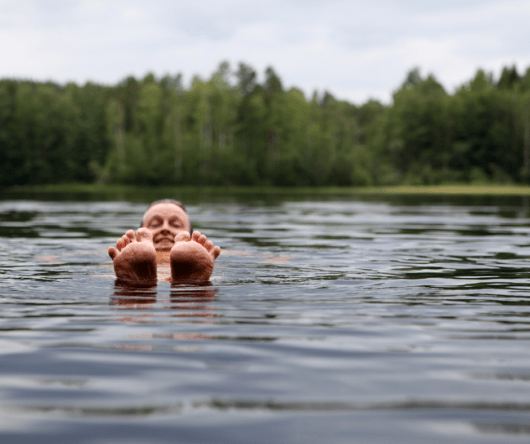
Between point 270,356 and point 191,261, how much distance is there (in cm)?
278

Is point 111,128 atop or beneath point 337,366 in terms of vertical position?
atop

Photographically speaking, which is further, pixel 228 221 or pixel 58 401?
pixel 228 221

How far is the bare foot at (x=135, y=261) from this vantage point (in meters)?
6.75

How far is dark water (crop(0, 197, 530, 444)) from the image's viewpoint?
10.3 feet

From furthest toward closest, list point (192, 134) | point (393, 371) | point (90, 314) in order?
point (192, 134) → point (90, 314) → point (393, 371)

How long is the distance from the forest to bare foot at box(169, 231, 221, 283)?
63790 mm

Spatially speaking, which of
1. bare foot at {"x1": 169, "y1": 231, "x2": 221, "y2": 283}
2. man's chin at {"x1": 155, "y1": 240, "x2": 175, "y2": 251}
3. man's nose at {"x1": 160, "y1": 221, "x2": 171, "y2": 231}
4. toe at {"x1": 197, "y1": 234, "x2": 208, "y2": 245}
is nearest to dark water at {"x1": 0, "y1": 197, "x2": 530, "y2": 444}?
bare foot at {"x1": 169, "y1": 231, "x2": 221, "y2": 283}

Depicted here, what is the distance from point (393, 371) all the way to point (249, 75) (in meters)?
76.7

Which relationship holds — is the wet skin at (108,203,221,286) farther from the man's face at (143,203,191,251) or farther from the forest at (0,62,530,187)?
the forest at (0,62,530,187)

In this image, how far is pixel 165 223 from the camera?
9172 mm

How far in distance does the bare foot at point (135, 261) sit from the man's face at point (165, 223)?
5.54 feet

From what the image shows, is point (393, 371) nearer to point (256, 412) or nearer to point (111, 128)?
point (256, 412)

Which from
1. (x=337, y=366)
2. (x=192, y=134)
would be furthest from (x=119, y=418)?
(x=192, y=134)

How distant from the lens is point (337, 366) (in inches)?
161
